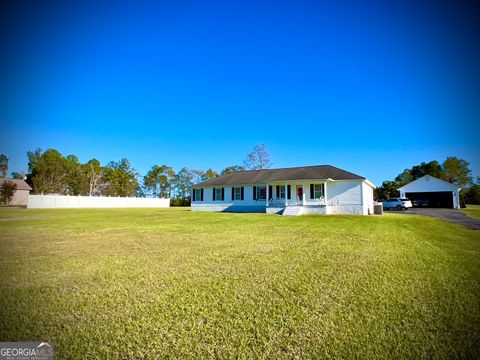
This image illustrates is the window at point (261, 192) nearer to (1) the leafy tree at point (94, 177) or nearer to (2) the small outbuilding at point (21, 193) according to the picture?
(1) the leafy tree at point (94, 177)

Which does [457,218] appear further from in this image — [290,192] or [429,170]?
[429,170]

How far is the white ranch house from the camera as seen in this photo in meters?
23.5

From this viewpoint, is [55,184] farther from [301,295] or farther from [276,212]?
[301,295]

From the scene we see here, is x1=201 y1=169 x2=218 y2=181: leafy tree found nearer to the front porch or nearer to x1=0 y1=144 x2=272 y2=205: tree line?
x1=0 y1=144 x2=272 y2=205: tree line

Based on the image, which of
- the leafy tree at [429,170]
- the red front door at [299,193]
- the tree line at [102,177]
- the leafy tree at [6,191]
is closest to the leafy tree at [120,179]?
the tree line at [102,177]

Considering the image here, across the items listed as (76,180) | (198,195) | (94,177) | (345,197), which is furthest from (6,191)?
(345,197)

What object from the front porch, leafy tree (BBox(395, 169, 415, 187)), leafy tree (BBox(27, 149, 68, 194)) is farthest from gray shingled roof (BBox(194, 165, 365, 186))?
leafy tree (BBox(395, 169, 415, 187))

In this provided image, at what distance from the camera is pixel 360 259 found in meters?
6.62

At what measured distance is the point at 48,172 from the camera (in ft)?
167

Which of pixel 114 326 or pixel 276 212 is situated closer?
pixel 114 326

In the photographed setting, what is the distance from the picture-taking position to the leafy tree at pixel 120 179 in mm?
63000

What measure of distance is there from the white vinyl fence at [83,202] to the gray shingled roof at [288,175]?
2619 cm

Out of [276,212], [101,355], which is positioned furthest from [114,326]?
[276,212]

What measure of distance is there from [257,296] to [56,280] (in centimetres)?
398
